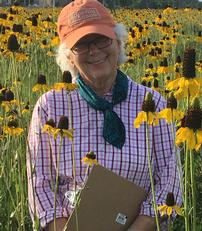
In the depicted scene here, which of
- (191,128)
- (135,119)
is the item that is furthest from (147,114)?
(135,119)

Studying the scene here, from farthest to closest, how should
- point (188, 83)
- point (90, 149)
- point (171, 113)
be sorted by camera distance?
point (90, 149) → point (171, 113) → point (188, 83)

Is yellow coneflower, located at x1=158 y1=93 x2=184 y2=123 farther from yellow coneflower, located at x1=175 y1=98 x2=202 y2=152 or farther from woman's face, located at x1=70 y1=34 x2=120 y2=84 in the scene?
woman's face, located at x1=70 y1=34 x2=120 y2=84

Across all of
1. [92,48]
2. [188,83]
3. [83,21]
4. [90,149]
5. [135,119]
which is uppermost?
[83,21]

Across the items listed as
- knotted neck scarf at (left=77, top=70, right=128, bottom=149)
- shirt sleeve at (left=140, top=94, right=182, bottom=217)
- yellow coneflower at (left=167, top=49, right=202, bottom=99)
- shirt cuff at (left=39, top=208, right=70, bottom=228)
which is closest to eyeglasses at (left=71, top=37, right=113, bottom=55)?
knotted neck scarf at (left=77, top=70, right=128, bottom=149)

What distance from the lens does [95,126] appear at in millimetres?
2533

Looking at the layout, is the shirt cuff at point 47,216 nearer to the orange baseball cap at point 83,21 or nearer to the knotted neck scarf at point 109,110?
the knotted neck scarf at point 109,110

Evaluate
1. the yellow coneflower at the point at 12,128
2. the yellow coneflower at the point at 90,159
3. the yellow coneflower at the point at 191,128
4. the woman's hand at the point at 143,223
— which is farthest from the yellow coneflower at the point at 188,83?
the yellow coneflower at the point at 12,128

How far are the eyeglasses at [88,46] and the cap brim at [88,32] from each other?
3cm

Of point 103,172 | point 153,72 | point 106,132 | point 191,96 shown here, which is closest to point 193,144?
point 191,96

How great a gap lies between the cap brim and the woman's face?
0.02 meters

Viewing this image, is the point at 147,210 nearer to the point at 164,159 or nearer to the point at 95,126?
the point at 164,159

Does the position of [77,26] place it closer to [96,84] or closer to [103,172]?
[96,84]

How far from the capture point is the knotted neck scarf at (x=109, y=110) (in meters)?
2.48

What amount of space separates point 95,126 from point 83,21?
476 mm
